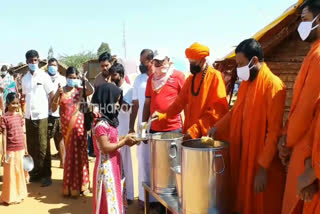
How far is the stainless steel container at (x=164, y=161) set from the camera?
2910 millimetres

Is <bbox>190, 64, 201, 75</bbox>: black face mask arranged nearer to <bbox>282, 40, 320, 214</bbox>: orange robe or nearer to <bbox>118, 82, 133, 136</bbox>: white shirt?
<bbox>282, 40, 320, 214</bbox>: orange robe

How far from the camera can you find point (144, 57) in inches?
196

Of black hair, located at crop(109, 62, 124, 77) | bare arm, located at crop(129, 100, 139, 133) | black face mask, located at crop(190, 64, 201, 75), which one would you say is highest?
black hair, located at crop(109, 62, 124, 77)

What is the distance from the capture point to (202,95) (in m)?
3.28

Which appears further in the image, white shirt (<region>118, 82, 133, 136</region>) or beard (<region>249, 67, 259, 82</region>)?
white shirt (<region>118, 82, 133, 136</region>)

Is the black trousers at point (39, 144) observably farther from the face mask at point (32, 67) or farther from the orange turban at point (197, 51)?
the orange turban at point (197, 51)

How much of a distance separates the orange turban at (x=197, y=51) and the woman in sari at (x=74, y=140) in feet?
8.81

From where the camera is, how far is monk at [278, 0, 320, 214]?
1.96 meters

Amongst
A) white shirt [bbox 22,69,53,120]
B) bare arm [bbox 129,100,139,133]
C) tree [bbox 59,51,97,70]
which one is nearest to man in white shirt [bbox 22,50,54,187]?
white shirt [bbox 22,69,53,120]

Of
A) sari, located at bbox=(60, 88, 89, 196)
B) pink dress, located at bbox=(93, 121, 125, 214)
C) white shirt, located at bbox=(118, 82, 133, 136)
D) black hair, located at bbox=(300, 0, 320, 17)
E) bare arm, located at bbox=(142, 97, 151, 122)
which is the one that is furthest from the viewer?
sari, located at bbox=(60, 88, 89, 196)

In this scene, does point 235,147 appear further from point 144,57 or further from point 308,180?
point 144,57

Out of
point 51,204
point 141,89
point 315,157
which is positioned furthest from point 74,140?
point 315,157

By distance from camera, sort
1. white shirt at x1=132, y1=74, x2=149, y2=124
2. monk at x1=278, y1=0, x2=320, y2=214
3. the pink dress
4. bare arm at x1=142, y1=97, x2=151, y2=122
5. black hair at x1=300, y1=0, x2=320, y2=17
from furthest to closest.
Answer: white shirt at x1=132, y1=74, x2=149, y2=124
bare arm at x1=142, y1=97, x2=151, y2=122
the pink dress
black hair at x1=300, y1=0, x2=320, y2=17
monk at x1=278, y1=0, x2=320, y2=214

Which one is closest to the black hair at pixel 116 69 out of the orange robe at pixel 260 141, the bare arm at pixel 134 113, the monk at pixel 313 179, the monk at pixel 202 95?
the bare arm at pixel 134 113
